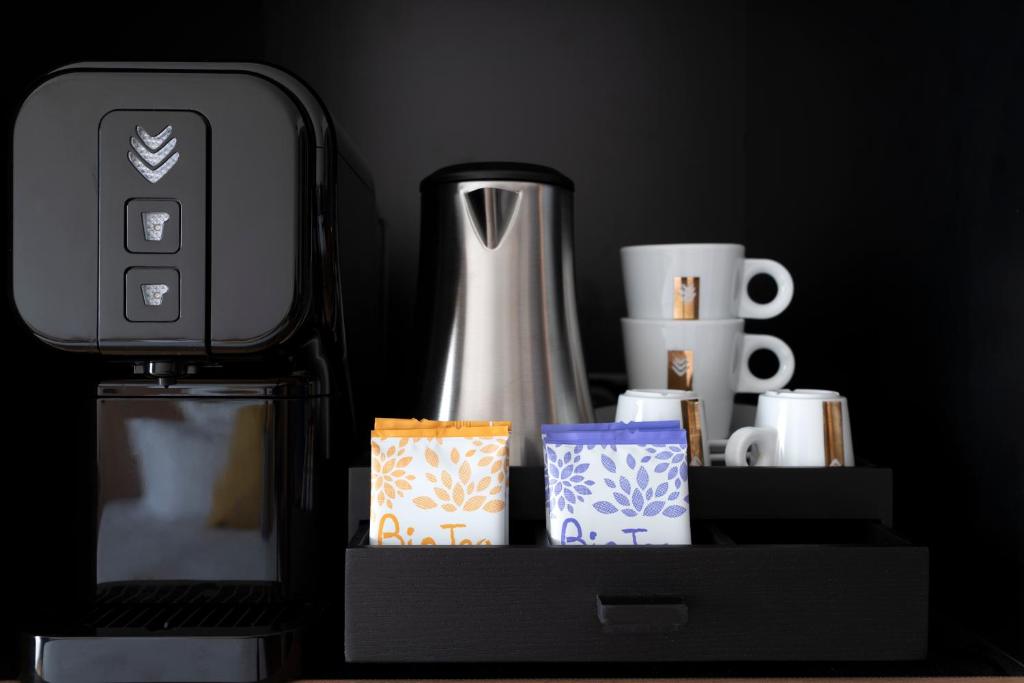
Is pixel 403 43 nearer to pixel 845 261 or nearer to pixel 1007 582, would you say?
pixel 845 261

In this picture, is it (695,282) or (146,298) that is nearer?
(146,298)

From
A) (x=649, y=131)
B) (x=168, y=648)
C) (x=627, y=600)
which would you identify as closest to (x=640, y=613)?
(x=627, y=600)

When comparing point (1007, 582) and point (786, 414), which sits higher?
point (786, 414)

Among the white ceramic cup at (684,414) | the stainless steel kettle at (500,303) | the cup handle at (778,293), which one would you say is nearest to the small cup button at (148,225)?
the stainless steel kettle at (500,303)

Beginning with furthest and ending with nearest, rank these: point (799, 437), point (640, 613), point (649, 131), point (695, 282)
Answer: point (649, 131) → point (695, 282) → point (799, 437) → point (640, 613)

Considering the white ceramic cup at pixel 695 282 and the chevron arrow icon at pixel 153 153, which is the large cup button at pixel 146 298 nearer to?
the chevron arrow icon at pixel 153 153

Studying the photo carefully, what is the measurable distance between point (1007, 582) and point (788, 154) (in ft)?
1.70

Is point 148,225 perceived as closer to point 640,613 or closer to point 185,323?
point 185,323

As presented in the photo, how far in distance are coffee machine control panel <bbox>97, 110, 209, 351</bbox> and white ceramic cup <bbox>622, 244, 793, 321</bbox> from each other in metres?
0.40

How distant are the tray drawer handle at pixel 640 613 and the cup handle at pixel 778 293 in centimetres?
35

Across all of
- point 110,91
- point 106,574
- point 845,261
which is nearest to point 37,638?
point 106,574

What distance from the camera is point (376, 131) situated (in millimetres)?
1044

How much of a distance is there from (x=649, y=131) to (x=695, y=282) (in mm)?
275

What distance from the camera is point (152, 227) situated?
632 millimetres
